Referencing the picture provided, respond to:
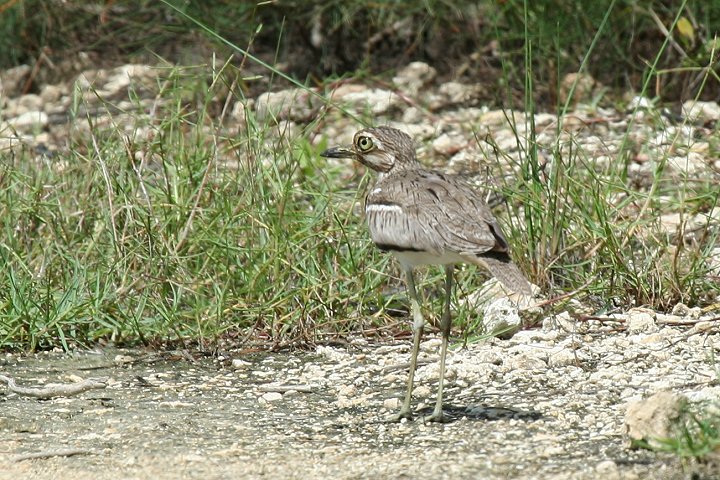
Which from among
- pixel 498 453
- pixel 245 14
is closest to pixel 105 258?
pixel 498 453

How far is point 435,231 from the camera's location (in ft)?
13.3

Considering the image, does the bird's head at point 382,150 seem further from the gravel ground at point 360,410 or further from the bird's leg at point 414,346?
the gravel ground at point 360,410

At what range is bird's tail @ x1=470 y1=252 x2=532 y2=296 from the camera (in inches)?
149

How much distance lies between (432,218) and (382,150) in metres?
0.65

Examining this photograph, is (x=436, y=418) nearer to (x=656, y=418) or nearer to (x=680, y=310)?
(x=656, y=418)

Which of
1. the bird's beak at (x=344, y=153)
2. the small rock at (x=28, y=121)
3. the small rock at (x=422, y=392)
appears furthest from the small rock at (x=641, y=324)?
the small rock at (x=28, y=121)

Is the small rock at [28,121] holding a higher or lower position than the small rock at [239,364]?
higher

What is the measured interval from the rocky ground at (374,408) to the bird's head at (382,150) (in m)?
0.72

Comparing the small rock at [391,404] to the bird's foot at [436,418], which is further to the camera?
the small rock at [391,404]

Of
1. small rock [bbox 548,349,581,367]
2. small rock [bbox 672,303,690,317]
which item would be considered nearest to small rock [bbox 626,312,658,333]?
small rock [bbox 672,303,690,317]

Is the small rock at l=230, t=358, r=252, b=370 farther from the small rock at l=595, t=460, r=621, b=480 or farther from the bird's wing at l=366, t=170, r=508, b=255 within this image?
the small rock at l=595, t=460, r=621, b=480

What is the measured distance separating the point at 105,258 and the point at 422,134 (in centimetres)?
251

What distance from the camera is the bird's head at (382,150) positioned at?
466cm

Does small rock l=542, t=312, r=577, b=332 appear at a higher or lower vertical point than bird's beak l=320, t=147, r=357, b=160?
lower
